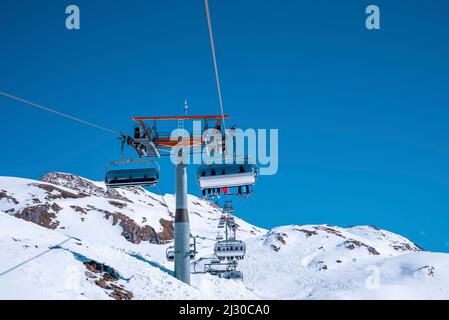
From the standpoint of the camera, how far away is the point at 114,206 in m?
91.8

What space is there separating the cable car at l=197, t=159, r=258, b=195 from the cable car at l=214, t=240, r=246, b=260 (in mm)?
A: 13292

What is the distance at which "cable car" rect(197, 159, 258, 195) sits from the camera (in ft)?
63.0

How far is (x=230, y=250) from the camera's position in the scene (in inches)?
1250

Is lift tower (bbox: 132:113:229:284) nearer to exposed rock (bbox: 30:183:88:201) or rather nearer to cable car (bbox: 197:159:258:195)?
cable car (bbox: 197:159:258:195)

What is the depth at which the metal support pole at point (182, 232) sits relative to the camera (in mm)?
24281

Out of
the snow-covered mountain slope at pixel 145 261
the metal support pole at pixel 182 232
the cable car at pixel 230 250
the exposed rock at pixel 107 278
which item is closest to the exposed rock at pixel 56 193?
the snow-covered mountain slope at pixel 145 261

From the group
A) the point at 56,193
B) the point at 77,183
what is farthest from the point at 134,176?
the point at 77,183

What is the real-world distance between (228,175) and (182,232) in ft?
23.3

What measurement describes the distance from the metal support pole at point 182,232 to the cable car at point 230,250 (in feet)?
23.4

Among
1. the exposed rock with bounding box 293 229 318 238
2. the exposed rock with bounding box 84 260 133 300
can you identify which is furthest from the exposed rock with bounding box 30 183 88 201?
the exposed rock with bounding box 84 260 133 300

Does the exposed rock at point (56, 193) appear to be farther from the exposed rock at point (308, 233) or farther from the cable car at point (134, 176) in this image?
the cable car at point (134, 176)

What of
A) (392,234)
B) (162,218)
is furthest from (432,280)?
(392,234)
